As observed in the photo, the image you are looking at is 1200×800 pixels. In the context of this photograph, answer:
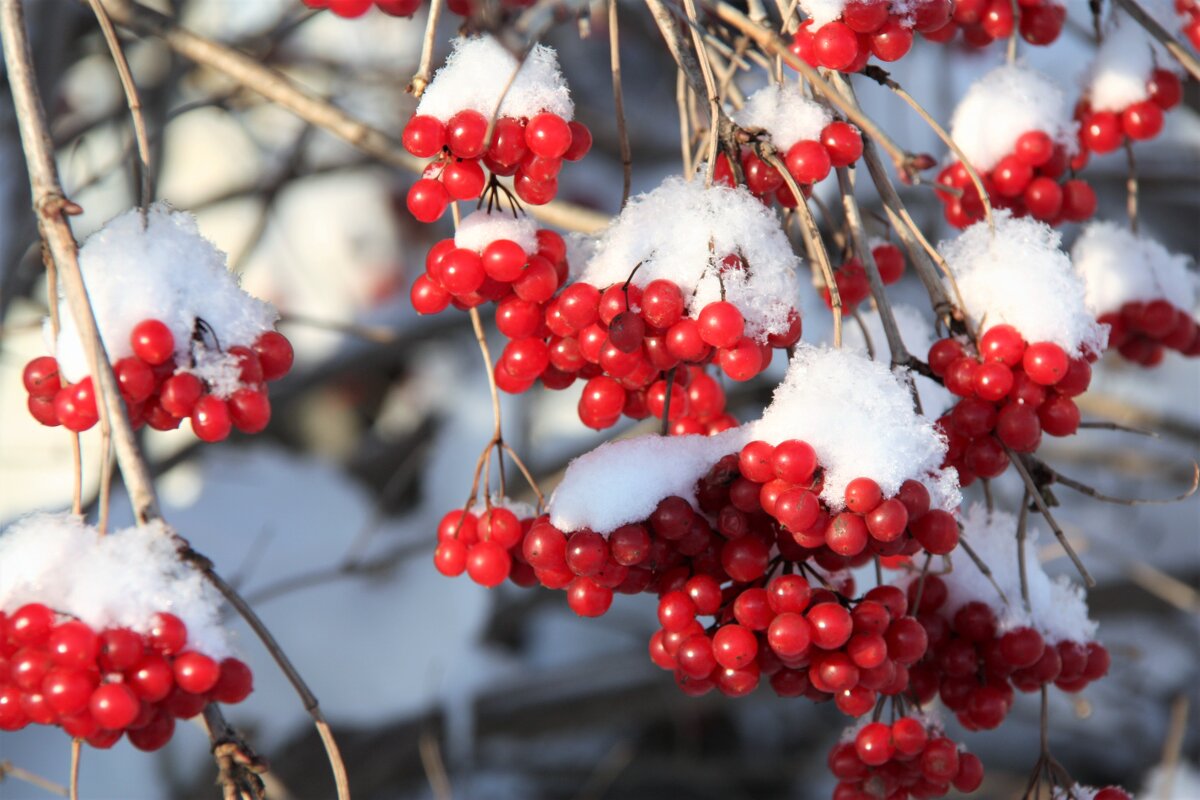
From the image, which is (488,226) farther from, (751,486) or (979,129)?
(979,129)

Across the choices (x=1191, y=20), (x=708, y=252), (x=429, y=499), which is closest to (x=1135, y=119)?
(x=1191, y=20)

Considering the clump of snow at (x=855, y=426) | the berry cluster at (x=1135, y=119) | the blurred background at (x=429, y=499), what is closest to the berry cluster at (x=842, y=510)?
the clump of snow at (x=855, y=426)

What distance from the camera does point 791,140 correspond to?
1.00 m

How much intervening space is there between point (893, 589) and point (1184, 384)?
277 centimetres

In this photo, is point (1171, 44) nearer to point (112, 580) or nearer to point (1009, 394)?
point (1009, 394)

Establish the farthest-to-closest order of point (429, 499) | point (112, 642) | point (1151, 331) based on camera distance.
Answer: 1. point (429, 499)
2. point (1151, 331)
3. point (112, 642)

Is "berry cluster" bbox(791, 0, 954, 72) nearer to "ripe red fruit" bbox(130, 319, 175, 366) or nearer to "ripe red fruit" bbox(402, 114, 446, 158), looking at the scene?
"ripe red fruit" bbox(402, 114, 446, 158)

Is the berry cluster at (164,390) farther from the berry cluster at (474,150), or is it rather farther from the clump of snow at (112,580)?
the berry cluster at (474,150)

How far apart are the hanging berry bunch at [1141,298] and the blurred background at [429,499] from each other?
0.66 meters

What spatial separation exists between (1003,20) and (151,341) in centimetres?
93

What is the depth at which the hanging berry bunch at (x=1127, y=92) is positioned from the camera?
1.34m

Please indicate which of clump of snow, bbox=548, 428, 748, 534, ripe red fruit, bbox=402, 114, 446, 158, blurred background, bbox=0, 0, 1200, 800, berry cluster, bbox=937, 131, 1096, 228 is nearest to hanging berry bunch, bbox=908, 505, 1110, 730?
clump of snow, bbox=548, 428, 748, 534

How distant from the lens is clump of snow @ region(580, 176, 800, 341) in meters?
0.92

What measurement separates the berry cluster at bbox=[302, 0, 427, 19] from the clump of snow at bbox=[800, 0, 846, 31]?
0.34 meters
